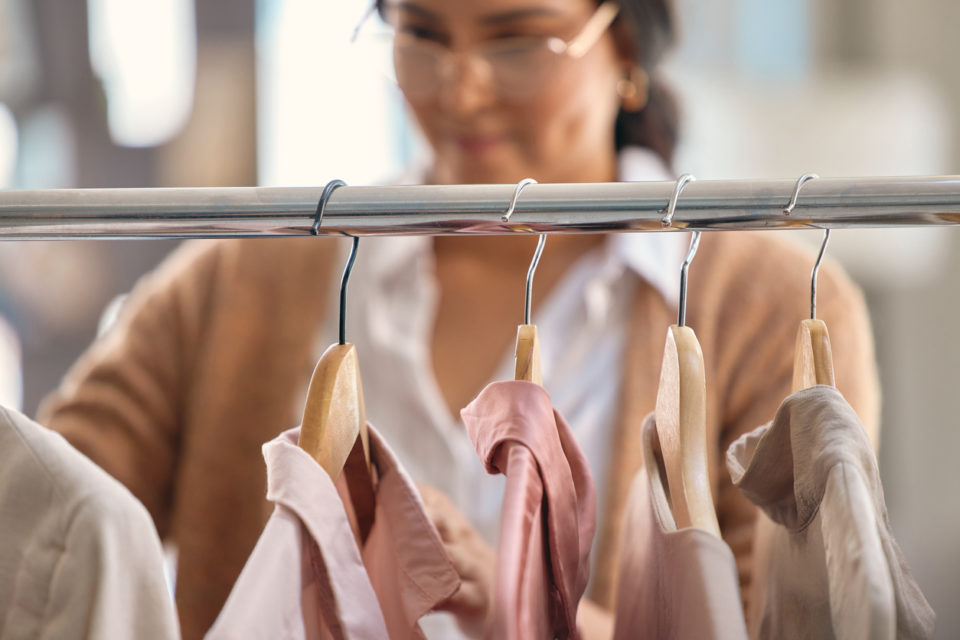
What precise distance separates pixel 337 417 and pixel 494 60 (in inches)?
19.0

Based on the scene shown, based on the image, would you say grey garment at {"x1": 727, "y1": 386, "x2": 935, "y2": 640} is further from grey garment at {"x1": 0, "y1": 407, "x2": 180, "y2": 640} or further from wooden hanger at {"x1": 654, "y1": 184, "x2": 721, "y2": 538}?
grey garment at {"x1": 0, "y1": 407, "x2": 180, "y2": 640}

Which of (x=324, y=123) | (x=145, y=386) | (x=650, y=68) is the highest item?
(x=324, y=123)

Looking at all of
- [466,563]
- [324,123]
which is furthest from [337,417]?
[324,123]

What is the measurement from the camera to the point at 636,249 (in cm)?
96

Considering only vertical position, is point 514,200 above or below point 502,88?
below

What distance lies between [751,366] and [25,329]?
2.08 m

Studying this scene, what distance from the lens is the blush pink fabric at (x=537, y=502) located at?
0.41 m

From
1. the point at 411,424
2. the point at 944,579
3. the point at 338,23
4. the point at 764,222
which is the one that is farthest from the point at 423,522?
the point at 338,23

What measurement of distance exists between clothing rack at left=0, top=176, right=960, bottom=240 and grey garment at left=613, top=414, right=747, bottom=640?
130 millimetres

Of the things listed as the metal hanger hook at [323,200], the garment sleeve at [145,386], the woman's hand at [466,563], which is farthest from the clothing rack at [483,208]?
the garment sleeve at [145,386]

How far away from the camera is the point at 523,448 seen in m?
0.43

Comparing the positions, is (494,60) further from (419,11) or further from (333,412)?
(333,412)

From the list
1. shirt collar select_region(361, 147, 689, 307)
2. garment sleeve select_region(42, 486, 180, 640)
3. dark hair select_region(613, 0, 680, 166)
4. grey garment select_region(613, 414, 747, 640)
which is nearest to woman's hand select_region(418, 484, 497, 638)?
grey garment select_region(613, 414, 747, 640)

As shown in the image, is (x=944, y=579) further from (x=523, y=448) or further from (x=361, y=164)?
(x=523, y=448)
